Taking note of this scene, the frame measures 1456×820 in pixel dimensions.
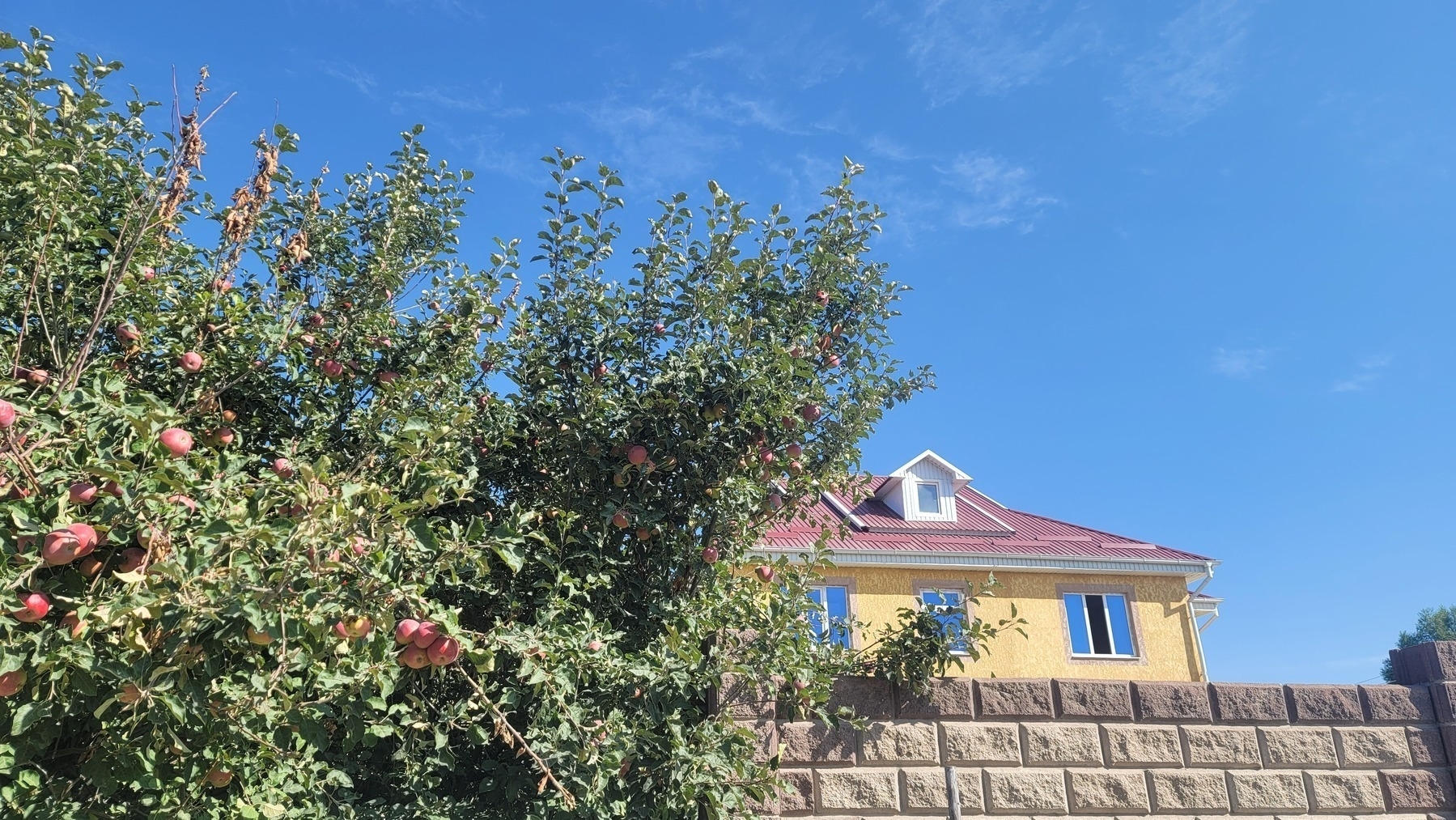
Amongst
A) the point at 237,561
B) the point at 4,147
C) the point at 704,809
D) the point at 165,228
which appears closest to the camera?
the point at 237,561

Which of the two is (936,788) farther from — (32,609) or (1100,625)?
(1100,625)

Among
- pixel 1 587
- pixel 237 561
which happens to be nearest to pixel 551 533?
pixel 237 561

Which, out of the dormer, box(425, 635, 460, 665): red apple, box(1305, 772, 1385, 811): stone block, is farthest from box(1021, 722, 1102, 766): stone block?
the dormer

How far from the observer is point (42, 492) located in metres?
2.37

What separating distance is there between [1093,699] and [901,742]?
1.17 metres

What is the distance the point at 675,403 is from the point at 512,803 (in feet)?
5.70

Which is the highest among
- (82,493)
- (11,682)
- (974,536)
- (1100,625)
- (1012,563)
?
(974,536)

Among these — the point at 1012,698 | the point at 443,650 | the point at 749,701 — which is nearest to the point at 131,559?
the point at 443,650

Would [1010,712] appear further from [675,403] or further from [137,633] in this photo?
[137,633]

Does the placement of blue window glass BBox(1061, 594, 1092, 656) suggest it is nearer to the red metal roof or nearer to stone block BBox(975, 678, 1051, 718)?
the red metal roof

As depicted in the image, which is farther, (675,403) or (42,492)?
(675,403)

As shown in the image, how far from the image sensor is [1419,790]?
5188 mm

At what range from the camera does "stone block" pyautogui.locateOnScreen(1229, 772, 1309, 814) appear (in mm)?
4953

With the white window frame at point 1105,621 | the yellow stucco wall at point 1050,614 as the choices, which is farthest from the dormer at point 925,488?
the white window frame at point 1105,621
